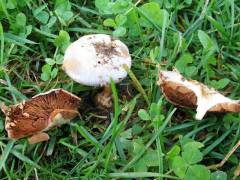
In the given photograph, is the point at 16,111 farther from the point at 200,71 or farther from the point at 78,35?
the point at 200,71

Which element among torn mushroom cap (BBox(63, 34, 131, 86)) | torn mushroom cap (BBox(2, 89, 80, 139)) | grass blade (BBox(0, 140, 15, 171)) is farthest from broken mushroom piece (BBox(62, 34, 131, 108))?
grass blade (BBox(0, 140, 15, 171))

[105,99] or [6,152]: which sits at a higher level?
[105,99]

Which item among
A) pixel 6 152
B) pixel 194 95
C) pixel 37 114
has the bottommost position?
pixel 6 152

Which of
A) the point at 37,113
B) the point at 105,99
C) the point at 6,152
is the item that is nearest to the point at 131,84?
the point at 105,99

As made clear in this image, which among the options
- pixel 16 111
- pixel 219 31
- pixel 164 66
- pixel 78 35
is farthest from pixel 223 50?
pixel 16 111

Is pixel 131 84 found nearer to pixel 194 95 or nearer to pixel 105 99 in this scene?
pixel 105 99

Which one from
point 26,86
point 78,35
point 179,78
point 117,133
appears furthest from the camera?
point 78,35

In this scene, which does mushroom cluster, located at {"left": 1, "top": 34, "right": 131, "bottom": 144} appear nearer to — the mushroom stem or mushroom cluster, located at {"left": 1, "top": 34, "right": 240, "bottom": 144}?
mushroom cluster, located at {"left": 1, "top": 34, "right": 240, "bottom": 144}
